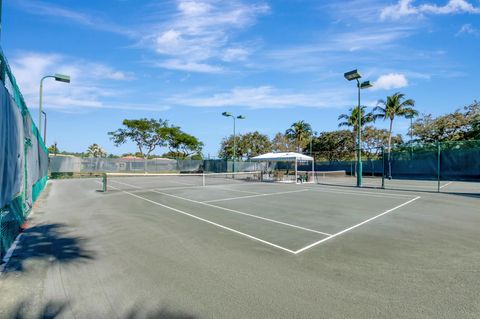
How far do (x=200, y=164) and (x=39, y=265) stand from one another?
43576 mm

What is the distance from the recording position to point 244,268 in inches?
183

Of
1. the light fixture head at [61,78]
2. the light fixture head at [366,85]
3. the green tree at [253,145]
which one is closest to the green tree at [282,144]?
the green tree at [253,145]

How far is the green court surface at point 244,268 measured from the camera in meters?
3.39

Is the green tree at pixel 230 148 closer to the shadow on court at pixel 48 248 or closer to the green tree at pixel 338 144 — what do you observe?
the green tree at pixel 338 144

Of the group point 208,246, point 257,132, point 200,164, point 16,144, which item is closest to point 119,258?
point 208,246

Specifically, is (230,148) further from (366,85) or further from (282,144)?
(366,85)

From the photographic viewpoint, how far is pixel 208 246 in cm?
588

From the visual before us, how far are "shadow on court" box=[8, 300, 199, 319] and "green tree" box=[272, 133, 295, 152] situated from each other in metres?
63.6

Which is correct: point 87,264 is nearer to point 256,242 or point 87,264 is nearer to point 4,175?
point 4,175

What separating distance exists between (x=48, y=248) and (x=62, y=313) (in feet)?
10.2

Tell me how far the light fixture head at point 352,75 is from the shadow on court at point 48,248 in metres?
19.5

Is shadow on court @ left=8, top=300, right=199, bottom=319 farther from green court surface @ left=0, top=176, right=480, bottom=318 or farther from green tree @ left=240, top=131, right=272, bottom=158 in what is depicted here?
green tree @ left=240, top=131, right=272, bottom=158

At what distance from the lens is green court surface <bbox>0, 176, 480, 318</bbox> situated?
133 inches

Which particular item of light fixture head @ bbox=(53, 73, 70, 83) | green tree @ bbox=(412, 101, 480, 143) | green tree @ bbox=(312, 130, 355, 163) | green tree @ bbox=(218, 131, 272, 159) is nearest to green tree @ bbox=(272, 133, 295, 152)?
green tree @ bbox=(218, 131, 272, 159)
